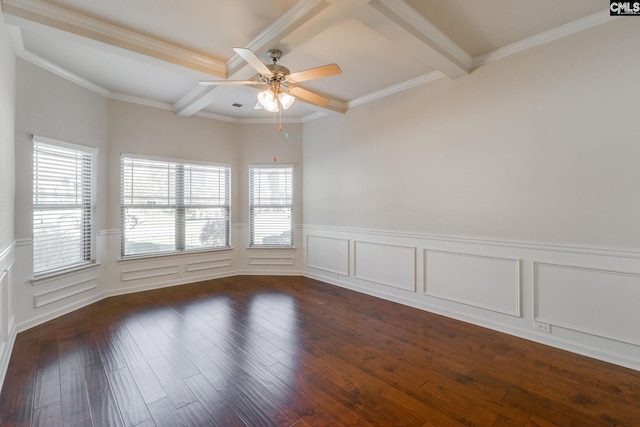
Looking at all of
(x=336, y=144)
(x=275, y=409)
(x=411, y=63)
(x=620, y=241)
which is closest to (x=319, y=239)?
(x=336, y=144)

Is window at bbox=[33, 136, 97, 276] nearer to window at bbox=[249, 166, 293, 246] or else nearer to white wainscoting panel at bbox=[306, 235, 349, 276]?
window at bbox=[249, 166, 293, 246]

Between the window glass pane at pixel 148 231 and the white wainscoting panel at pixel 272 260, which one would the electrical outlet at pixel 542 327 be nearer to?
the white wainscoting panel at pixel 272 260

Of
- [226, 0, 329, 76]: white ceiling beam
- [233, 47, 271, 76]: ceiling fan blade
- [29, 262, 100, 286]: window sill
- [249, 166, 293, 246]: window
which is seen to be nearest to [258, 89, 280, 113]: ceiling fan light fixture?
[233, 47, 271, 76]: ceiling fan blade

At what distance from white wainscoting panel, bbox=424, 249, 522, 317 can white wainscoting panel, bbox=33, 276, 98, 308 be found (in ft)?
15.0

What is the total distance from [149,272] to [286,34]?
162 inches

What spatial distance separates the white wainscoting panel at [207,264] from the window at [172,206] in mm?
253

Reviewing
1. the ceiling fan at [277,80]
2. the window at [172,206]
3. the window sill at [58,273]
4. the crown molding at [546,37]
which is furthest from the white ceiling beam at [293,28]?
the window sill at [58,273]

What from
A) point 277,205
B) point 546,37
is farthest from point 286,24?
point 277,205

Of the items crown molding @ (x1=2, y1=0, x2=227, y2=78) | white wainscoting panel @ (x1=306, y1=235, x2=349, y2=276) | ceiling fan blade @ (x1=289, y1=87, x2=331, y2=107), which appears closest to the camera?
crown molding @ (x1=2, y1=0, x2=227, y2=78)

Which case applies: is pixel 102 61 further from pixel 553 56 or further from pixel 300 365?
pixel 553 56

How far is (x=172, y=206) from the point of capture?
16.2 ft

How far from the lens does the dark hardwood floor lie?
1936 mm

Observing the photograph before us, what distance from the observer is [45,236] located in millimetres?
3461

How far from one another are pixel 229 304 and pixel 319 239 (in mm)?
1948
